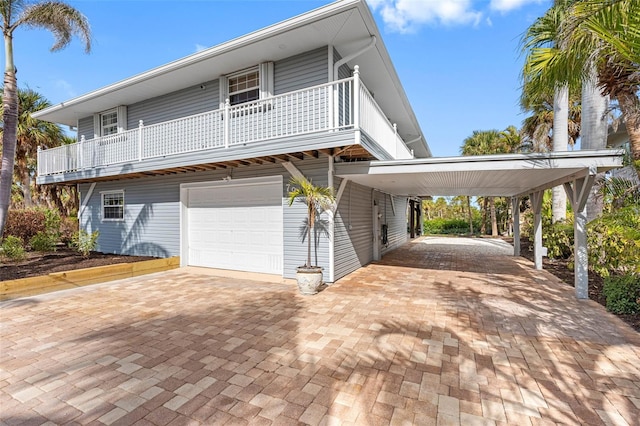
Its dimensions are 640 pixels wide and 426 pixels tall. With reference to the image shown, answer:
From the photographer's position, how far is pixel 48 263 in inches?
340

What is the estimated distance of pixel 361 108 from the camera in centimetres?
623

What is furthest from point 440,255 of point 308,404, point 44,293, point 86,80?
point 86,80

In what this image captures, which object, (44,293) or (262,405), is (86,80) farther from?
(262,405)

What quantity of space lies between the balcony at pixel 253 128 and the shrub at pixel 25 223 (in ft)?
10.5

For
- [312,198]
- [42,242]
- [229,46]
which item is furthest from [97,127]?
[312,198]

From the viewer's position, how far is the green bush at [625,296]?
492 cm

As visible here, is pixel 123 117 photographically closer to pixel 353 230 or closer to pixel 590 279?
pixel 353 230

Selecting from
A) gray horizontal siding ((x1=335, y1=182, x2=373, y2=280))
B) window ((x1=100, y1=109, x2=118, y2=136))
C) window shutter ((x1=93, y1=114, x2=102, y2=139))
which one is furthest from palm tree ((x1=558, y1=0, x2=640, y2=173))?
window shutter ((x1=93, y1=114, x2=102, y2=139))

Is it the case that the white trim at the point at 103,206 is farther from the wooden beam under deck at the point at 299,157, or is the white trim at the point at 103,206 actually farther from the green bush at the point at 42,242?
the wooden beam under deck at the point at 299,157

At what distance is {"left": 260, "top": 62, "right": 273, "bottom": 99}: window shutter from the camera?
25.2 feet

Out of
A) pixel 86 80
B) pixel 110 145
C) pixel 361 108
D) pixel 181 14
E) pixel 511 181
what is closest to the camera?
pixel 361 108

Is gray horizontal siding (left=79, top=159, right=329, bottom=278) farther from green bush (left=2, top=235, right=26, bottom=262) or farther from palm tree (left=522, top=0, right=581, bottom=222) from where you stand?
palm tree (left=522, top=0, right=581, bottom=222)

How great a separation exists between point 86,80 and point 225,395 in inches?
576

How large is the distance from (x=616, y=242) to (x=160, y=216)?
12295mm
